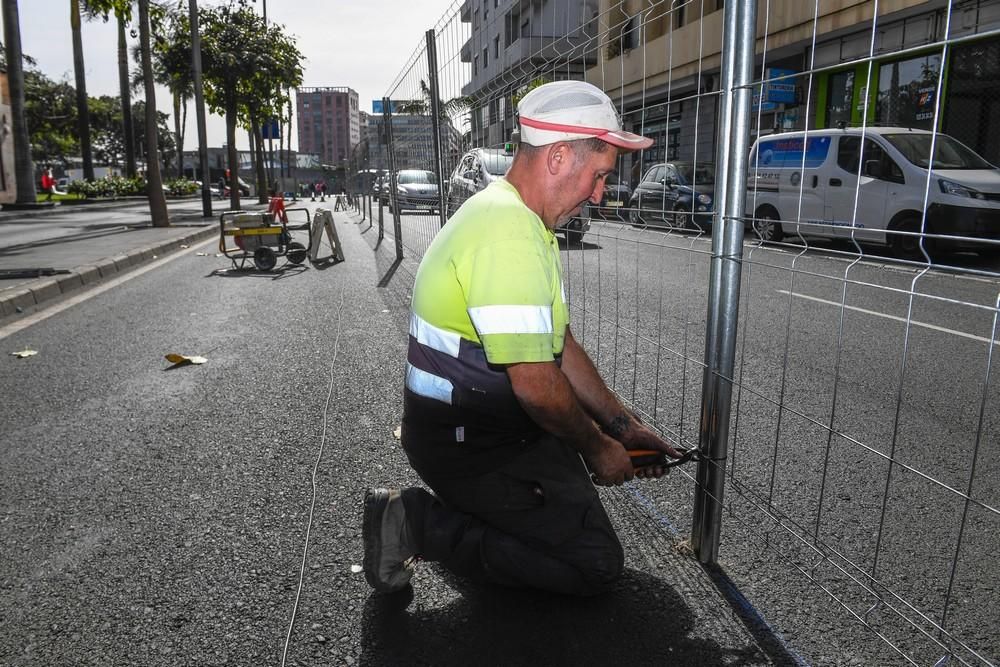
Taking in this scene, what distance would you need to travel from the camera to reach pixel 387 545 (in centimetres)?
229

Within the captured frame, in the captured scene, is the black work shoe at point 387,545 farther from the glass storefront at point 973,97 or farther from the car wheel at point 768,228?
the glass storefront at point 973,97

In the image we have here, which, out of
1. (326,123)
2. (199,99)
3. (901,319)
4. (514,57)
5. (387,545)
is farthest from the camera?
(326,123)

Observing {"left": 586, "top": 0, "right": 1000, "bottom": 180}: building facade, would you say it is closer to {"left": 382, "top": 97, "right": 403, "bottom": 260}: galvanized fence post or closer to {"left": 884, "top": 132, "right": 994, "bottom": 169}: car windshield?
{"left": 884, "top": 132, "right": 994, "bottom": 169}: car windshield

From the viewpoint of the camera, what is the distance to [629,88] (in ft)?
10.6

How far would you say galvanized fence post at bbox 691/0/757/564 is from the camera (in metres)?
2.05

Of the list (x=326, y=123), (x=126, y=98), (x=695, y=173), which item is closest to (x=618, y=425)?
(x=695, y=173)

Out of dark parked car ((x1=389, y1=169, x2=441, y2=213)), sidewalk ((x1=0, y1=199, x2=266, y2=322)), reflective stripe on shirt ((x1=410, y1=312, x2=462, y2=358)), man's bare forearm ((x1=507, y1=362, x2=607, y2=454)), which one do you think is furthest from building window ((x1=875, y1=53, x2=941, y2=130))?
sidewalk ((x1=0, y1=199, x2=266, y2=322))

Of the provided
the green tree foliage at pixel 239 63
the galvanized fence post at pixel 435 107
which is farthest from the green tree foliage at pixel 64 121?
the galvanized fence post at pixel 435 107

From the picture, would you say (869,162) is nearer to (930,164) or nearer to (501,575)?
(930,164)

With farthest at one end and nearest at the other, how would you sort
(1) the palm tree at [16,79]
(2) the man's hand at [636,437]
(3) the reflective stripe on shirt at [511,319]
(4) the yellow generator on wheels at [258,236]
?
(1) the palm tree at [16,79] → (4) the yellow generator on wheels at [258,236] → (2) the man's hand at [636,437] → (3) the reflective stripe on shirt at [511,319]

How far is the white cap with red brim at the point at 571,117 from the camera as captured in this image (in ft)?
6.75

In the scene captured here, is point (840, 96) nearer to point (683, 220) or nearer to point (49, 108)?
point (683, 220)

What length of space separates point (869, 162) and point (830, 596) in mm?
1216

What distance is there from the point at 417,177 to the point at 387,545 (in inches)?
291
